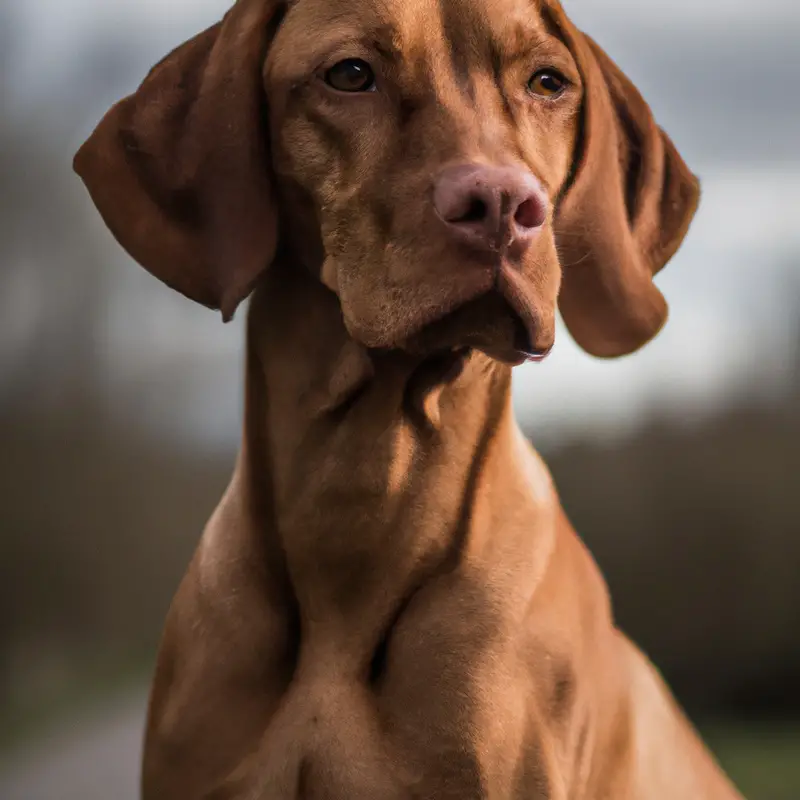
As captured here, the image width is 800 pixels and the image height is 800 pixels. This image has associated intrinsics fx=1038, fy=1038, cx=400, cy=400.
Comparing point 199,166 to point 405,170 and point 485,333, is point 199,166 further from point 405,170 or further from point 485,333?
point 485,333

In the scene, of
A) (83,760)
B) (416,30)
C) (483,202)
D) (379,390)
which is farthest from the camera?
(83,760)

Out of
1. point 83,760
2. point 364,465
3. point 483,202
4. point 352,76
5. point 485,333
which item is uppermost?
point 352,76

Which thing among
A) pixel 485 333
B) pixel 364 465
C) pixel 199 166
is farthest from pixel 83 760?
pixel 485 333

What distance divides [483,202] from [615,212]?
1.09ft

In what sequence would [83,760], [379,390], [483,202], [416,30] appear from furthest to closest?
1. [83,760]
2. [379,390]
3. [416,30]
4. [483,202]

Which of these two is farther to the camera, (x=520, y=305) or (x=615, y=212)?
(x=615, y=212)

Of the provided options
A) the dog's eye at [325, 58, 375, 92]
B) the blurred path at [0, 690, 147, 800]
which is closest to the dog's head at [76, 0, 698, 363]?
the dog's eye at [325, 58, 375, 92]

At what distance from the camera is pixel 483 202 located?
0.88m

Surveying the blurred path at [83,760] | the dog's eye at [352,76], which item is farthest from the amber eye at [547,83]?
the blurred path at [83,760]

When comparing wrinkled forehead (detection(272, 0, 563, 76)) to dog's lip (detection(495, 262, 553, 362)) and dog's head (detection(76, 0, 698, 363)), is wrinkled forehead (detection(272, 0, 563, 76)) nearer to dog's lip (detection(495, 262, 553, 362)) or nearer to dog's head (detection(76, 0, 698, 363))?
dog's head (detection(76, 0, 698, 363))

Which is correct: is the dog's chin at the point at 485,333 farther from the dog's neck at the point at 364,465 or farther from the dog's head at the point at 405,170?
the dog's neck at the point at 364,465

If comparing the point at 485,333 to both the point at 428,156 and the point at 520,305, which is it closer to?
the point at 520,305

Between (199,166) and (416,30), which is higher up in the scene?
(416,30)

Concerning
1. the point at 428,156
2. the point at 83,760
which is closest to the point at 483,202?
the point at 428,156
